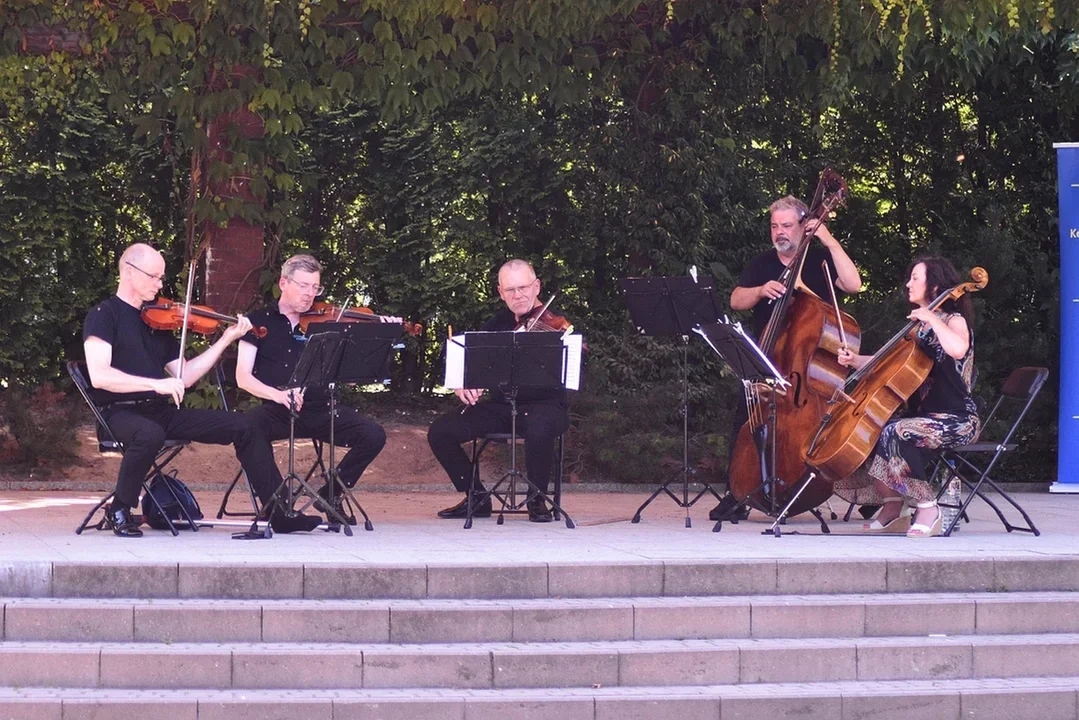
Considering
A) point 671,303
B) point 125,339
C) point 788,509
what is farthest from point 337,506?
point 788,509

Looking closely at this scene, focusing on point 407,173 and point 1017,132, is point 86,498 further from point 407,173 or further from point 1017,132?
point 1017,132

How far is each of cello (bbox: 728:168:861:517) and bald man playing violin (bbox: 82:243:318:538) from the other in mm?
2448

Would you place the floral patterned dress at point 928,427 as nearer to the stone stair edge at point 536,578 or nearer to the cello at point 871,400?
the cello at point 871,400

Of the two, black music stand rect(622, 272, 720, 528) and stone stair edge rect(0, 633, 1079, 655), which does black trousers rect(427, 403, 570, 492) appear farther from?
stone stair edge rect(0, 633, 1079, 655)

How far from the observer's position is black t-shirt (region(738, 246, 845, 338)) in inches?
312

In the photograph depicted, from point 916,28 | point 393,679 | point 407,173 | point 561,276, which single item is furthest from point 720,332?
point 407,173

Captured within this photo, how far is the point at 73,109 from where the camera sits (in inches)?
489

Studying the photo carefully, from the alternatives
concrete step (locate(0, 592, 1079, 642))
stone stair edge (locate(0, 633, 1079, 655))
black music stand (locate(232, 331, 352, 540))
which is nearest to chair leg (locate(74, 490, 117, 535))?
black music stand (locate(232, 331, 352, 540))

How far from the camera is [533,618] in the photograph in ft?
19.1

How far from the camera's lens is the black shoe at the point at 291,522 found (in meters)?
7.32

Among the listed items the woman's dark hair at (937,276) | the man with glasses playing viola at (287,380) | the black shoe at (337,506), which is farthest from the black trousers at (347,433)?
the woman's dark hair at (937,276)

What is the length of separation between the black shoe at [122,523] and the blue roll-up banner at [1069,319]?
20.2 feet

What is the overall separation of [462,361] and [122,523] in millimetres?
1848

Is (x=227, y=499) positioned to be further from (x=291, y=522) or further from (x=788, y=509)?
(x=788, y=509)
